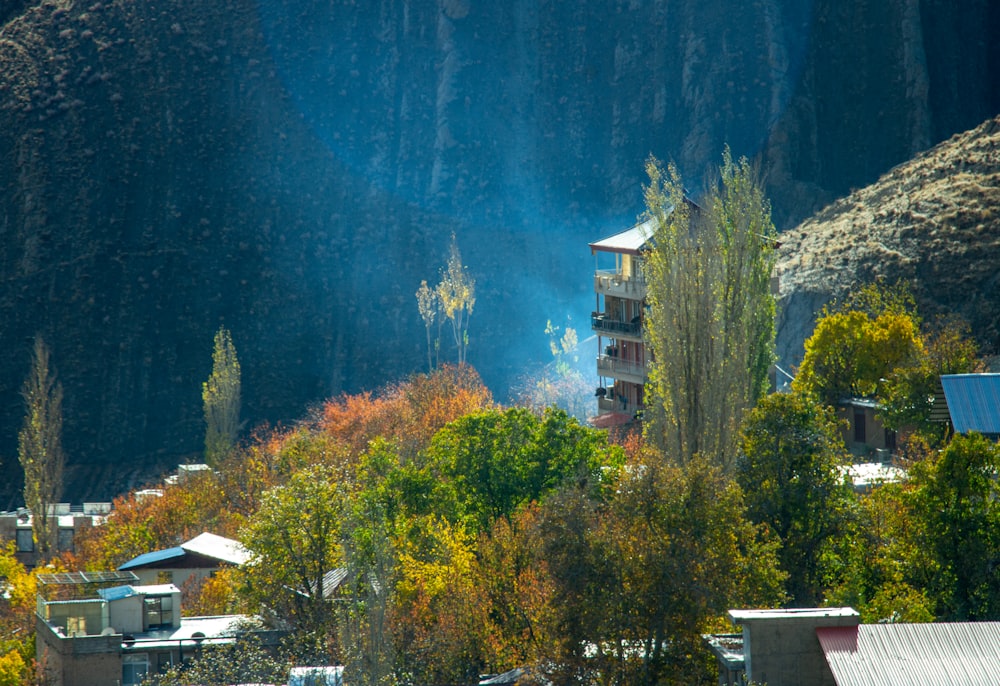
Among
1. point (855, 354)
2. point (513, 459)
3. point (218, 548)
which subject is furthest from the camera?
point (855, 354)

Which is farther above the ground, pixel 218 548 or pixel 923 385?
pixel 923 385

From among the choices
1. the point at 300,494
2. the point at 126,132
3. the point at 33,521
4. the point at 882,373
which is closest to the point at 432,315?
the point at 126,132

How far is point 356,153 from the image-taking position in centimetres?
10969

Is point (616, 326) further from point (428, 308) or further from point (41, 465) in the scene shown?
point (428, 308)

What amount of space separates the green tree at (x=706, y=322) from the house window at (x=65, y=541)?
120 feet

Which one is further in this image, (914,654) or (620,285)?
(620,285)

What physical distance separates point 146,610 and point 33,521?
1203 inches

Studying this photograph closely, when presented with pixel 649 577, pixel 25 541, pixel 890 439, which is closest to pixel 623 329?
pixel 890 439

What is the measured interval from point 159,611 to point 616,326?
88.0ft

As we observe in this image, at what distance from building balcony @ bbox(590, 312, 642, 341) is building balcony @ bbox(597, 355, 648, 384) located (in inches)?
41.0

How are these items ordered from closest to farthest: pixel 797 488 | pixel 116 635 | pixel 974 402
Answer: pixel 797 488 → pixel 116 635 → pixel 974 402

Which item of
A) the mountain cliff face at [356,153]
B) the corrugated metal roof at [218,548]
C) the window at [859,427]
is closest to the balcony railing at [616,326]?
the window at [859,427]

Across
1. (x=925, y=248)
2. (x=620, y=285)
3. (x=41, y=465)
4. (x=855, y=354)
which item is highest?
(x=925, y=248)

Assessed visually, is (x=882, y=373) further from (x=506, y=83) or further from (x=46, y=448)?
(x=506, y=83)
